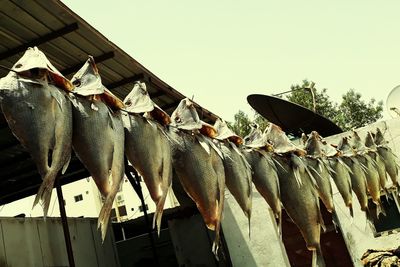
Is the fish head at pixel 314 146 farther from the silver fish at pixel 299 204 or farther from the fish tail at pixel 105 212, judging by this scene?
the fish tail at pixel 105 212

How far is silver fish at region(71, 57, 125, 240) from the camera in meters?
2.21

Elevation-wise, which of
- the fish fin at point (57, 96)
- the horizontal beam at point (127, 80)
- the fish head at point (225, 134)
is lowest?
the fish head at point (225, 134)

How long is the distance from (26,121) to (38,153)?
16cm

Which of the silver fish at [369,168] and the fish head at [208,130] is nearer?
the fish head at [208,130]

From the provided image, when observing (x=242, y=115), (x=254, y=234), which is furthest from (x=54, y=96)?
(x=242, y=115)

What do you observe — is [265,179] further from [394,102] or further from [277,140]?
[394,102]

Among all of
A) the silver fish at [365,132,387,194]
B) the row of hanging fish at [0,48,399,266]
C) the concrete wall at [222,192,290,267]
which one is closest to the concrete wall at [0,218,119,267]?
the concrete wall at [222,192,290,267]

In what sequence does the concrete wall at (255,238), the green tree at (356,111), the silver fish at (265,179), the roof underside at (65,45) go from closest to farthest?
1. the silver fish at (265,179)
2. the roof underside at (65,45)
3. the concrete wall at (255,238)
4. the green tree at (356,111)

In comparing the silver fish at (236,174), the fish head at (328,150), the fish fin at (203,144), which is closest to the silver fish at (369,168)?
the fish head at (328,150)

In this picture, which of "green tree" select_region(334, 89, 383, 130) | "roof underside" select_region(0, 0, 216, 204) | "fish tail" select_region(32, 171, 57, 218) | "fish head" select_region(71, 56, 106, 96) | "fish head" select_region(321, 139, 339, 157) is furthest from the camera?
"green tree" select_region(334, 89, 383, 130)

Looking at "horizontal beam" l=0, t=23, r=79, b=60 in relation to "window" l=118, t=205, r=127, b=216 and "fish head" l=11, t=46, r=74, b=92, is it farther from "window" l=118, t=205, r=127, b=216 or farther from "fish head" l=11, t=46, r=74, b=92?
"window" l=118, t=205, r=127, b=216

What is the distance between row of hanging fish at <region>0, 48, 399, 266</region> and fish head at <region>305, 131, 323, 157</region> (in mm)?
10

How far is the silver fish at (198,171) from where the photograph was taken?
112 inches

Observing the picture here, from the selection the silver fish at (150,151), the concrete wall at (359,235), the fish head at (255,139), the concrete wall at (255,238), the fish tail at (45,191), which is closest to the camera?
the fish tail at (45,191)
